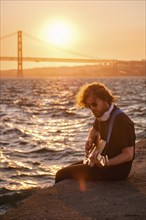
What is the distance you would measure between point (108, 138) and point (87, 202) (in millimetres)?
648

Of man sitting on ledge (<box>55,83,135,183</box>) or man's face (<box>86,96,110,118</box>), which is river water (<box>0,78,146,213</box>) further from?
man's face (<box>86,96,110,118</box>)

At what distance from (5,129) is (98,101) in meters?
8.22

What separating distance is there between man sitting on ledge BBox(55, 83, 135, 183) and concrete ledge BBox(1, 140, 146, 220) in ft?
0.35

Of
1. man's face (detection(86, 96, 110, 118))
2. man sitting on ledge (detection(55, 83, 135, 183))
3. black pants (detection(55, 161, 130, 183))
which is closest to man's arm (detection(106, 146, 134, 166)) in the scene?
man sitting on ledge (detection(55, 83, 135, 183))

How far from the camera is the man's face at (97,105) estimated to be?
3.74 meters

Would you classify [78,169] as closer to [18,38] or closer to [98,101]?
[98,101]

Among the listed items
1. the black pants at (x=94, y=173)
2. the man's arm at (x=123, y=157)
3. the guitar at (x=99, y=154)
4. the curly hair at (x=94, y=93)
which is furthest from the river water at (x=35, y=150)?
the curly hair at (x=94, y=93)

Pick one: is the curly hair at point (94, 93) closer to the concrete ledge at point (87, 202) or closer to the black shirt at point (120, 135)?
the black shirt at point (120, 135)

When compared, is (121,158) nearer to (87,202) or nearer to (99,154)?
(99,154)

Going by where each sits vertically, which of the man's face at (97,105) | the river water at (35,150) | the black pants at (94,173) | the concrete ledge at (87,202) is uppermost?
the man's face at (97,105)

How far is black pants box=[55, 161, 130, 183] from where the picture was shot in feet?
13.0

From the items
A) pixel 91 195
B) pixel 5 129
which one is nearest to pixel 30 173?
pixel 91 195

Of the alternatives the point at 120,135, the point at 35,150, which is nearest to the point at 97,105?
the point at 120,135

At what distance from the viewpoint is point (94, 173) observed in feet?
13.2
